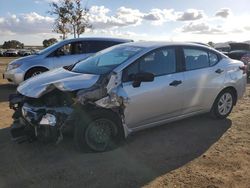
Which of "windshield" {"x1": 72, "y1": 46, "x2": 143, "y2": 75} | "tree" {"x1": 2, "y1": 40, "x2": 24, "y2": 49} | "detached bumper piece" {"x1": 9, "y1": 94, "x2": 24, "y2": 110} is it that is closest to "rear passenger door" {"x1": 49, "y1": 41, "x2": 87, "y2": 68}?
"windshield" {"x1": 72, "y1": 46, "x2": 143, "y2": 75}

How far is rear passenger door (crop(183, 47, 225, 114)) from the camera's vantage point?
21.8 ft

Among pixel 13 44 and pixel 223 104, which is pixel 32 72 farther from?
pixel 13 44

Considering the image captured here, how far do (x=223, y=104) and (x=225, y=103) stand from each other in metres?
0.06

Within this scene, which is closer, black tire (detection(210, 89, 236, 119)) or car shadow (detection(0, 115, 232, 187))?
car shadow (detection(0, 115, 232, 187))

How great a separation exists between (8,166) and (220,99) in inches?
167

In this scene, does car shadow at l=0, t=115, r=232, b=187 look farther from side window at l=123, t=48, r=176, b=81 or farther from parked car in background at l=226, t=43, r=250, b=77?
parked car in background at l=226, t=43, r=250, b=77

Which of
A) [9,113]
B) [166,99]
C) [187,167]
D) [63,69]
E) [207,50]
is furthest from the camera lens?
[9,113]

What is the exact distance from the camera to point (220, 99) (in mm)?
7398

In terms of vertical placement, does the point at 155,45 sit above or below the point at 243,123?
above

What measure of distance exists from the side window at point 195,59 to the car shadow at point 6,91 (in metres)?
5.27

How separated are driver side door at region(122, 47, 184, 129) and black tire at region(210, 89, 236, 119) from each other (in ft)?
3.76

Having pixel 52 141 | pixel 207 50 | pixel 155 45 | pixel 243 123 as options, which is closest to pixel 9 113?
pixel 52 141

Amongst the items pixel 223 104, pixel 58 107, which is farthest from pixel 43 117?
pixel 223 104

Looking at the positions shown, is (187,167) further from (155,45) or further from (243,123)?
(243,123)
